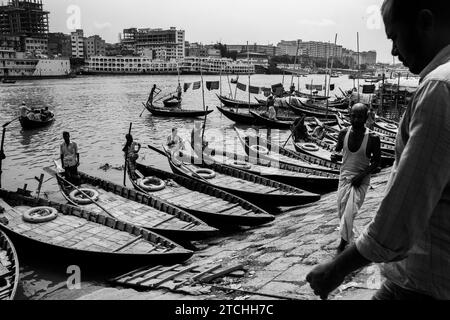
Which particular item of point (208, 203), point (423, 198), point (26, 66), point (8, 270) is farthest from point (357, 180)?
point (26, 66)

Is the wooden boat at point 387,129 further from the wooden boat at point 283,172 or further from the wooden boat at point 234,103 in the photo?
the wooden boat at point 234,103

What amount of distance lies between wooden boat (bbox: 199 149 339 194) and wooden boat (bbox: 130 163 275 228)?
7.03 ft

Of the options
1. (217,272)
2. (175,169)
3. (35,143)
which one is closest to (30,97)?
(35,143)

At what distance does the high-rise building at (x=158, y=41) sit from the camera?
141000 mm

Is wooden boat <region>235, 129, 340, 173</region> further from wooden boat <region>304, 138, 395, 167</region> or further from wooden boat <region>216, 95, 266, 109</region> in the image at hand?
wooden boat <region>216, 95, 266, 109</region>

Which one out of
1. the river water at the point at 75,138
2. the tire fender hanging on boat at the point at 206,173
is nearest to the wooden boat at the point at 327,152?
the tire fender hanging on boat at the point at 206,173

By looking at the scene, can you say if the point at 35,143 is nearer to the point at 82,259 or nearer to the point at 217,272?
the point at 82,259

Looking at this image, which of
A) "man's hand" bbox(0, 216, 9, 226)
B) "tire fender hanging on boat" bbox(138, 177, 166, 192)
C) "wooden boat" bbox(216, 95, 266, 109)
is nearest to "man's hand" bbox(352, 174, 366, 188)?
"tire fender hanging on boat" bbox(138, 177, 166, 192)

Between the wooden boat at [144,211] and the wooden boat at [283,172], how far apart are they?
3.66m

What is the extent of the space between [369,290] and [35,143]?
76.5ft

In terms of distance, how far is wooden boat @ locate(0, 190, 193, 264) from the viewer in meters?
6.88

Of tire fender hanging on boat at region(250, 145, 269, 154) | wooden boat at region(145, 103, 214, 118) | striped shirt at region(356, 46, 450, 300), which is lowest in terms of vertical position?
tire fender hanging on boat at region(250, 145, 269, 154)

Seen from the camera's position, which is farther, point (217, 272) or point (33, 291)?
point (33, 291)
